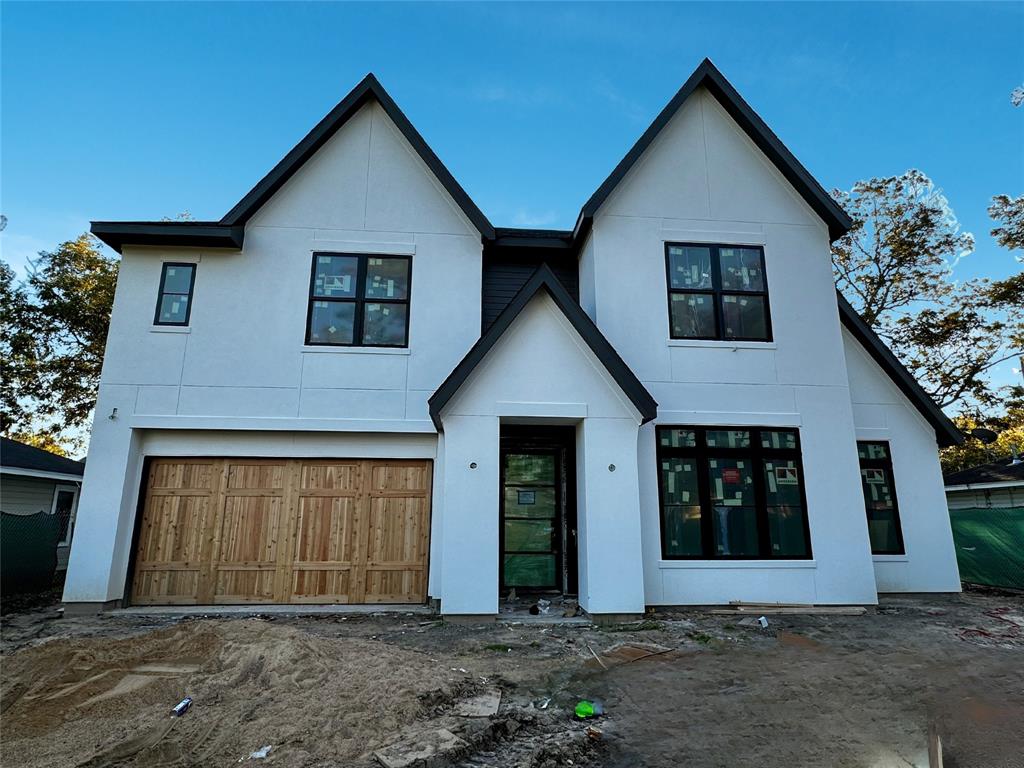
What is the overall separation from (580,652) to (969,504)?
16685 millimetres

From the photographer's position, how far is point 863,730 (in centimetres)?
393

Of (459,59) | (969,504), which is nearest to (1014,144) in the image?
(969,504)

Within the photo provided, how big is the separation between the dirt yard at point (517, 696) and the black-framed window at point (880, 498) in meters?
2.54

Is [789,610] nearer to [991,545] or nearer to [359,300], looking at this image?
[991,545]

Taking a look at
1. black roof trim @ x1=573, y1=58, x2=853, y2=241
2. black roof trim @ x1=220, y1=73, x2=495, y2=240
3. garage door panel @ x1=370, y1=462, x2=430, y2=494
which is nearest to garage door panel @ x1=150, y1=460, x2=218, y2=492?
garage door panel @ x1=370, y1=462, x2=430, y2=494

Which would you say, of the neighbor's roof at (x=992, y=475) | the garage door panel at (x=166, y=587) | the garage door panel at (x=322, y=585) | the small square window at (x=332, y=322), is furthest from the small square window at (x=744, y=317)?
the garage door panel at (x=166, y=587)

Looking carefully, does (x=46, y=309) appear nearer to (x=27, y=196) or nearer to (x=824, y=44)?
(x=27, y=196)

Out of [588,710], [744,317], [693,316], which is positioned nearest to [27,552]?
[588,710]

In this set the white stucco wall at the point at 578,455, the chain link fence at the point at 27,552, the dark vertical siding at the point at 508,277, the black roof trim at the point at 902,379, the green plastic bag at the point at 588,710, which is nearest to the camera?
the green plastic bag at the point at 588,710

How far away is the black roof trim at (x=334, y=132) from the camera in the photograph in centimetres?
923

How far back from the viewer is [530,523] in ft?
29.9

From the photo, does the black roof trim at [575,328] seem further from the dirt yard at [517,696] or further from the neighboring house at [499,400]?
the dirt yard at [517,696]

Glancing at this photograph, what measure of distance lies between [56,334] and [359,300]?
17247 mm

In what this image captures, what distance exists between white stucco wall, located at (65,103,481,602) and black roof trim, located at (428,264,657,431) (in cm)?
136
